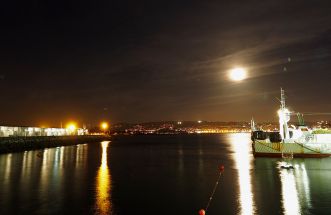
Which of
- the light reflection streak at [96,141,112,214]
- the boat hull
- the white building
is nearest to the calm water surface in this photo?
the light reflection streak at [96,141,112,214]

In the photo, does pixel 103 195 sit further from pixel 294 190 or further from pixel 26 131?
pixel 26 131

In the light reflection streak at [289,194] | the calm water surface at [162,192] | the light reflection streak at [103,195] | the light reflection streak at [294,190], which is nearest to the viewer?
the light reflection streak at [289,194]

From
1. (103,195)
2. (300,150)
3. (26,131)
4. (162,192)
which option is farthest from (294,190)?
(26,131)

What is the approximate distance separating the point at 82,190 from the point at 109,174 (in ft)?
31.3

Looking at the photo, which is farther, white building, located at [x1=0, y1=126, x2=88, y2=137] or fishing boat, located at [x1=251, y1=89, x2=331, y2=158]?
white building, located at [x1=0, y1=126, x2=88, y2=137]

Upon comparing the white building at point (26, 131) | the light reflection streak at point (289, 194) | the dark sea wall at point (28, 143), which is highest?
the white building at point (26, 131)

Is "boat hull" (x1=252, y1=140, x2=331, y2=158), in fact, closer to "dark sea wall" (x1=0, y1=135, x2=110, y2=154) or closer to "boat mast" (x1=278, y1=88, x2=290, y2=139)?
"boat mast" (x1=278, y1=88, x2=290, y2=139)

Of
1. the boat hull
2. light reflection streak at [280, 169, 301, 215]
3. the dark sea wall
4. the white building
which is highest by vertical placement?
the white building

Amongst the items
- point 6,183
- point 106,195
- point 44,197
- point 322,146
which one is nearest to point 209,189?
point 106,195

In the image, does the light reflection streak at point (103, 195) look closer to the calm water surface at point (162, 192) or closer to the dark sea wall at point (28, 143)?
the calm water surface at point (162, 192)

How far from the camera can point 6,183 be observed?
2698cm

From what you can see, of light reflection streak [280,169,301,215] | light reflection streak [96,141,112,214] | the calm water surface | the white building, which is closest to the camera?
light reflection streak [280,169,301,215]

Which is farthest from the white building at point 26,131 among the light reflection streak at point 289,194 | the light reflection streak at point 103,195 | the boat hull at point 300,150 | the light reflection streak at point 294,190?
the light reflection streak at point 289,194

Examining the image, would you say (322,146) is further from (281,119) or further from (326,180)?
(326,180)
